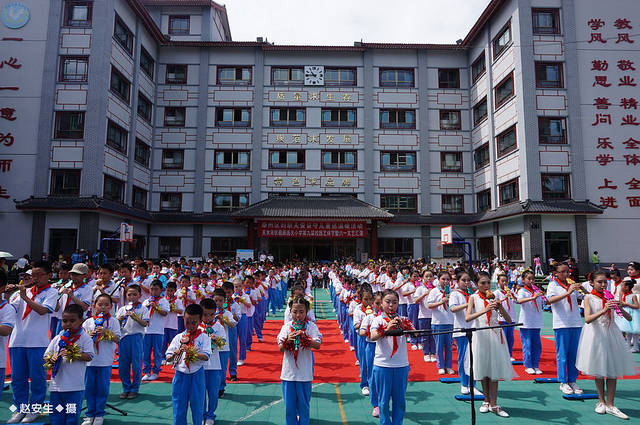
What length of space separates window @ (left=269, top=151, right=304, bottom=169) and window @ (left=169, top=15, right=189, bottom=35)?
13.3 m

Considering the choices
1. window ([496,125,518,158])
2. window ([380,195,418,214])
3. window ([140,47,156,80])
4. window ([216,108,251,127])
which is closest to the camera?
window ([496,125,518,158])

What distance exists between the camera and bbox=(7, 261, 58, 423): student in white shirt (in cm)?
559

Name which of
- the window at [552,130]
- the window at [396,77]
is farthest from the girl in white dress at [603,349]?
the window at [396,77]

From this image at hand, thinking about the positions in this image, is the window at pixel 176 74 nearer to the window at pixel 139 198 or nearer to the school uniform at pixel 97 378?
the window at pixel 139 198

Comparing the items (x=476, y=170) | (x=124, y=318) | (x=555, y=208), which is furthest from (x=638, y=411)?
(x=476, y=170)

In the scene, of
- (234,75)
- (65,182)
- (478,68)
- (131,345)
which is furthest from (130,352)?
(478,68)

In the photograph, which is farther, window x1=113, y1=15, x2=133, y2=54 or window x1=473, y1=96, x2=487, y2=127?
window x1=473, y1=96, x2=487, y2=127

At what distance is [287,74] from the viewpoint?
31.4 m

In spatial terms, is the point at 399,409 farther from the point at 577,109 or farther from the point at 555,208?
the point at 577,109

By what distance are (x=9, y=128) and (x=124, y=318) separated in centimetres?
2290

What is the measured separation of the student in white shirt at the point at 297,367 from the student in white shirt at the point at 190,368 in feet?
3.22

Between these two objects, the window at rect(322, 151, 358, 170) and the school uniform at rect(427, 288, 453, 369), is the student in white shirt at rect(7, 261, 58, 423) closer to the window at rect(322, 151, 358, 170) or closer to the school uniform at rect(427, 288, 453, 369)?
the school uniform at rect(427, 288, 453, 369)

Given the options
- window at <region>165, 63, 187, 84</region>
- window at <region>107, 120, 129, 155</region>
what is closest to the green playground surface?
window at <region>107, 120, 129, 155</region>

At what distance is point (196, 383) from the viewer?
479 centimetres
